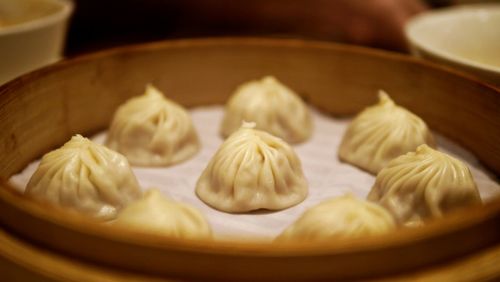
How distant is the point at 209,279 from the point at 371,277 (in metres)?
0.30

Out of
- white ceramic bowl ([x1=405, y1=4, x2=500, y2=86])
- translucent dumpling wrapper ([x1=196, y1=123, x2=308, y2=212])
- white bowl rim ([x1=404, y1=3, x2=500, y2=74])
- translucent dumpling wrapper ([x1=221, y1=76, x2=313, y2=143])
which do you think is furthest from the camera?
white ceramic bowl ([x1=405, y1=4, x2=500, y2=86])

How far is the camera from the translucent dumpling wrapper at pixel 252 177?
1.56 m

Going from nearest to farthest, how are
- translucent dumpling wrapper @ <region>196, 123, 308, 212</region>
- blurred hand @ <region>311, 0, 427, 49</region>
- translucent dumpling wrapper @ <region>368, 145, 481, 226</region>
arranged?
translucent dumpling wrapper @ <region>368, 145, 481, 226</region>
translucent dumpling wrapper @ <region>196, 123, 308, 212</region>
blurred hand @ <region>311, 0, 427, 49</region>

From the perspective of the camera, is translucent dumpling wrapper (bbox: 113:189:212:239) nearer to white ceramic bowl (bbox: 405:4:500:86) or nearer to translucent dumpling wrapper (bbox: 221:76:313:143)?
translucent dumpling wrapper (bbox: 221:76:313:143)

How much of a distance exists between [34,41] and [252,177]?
92 centimetres

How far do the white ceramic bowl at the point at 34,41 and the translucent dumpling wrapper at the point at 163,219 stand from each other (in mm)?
861

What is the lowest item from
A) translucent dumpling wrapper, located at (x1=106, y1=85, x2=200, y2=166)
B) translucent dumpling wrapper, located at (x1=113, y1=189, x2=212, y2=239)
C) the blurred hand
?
translucent dumpling wrapper, located at (x1=106, y1=85, x2=200, y2=166)

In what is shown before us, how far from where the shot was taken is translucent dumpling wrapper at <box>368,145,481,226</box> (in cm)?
143

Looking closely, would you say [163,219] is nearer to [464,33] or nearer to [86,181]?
[86,181]

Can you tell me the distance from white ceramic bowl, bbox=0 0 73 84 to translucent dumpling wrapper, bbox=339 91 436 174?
43.5 inches

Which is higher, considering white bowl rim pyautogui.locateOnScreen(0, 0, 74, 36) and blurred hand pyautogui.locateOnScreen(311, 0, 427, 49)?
white bowl rim pyautogui.locateOnScreen(0, 0, 74, 36)

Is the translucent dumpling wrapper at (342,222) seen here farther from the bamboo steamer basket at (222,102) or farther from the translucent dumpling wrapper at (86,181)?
the translucent dumpling wrapper at (86,181)

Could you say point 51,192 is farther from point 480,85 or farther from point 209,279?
point 480,85

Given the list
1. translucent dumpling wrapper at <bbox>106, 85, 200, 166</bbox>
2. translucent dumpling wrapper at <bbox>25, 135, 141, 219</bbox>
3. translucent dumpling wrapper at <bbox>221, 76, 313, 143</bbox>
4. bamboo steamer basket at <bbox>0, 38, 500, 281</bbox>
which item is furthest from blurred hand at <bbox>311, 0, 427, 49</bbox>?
Result: translucent dumpling wrapper at <bbox>25, 135, 141, 219</bbox>
